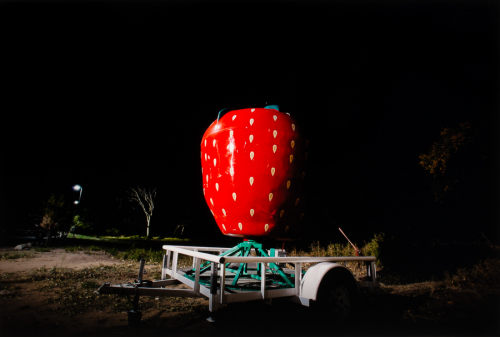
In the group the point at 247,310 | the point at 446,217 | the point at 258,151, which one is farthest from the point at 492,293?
the point at 258,151

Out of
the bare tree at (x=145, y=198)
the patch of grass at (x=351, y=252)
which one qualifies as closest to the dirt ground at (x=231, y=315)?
the patch of grass at (x=351, y=252)

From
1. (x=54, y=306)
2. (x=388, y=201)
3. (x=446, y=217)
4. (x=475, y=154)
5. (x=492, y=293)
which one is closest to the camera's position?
(x=54, y=306)

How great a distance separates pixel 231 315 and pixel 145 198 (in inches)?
1085

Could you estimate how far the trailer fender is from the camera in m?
3.00

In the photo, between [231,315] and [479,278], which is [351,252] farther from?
[231,315]

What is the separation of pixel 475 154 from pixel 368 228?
5.12 m

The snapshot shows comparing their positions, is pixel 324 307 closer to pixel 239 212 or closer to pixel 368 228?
pixel 239 212

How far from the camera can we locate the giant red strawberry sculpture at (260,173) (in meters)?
3.22

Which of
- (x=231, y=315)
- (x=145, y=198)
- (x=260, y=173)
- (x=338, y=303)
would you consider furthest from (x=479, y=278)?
(x=145, y=198)

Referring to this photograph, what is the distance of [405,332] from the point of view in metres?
3.40

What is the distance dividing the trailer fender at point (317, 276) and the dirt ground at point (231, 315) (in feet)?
1.53

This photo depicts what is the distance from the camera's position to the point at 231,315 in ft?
12.8

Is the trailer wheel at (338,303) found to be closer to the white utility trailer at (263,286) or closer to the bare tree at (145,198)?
the white utility trailer at (263,286)

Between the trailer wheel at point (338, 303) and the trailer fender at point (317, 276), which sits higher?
the trailer fender at point (317, 276)
